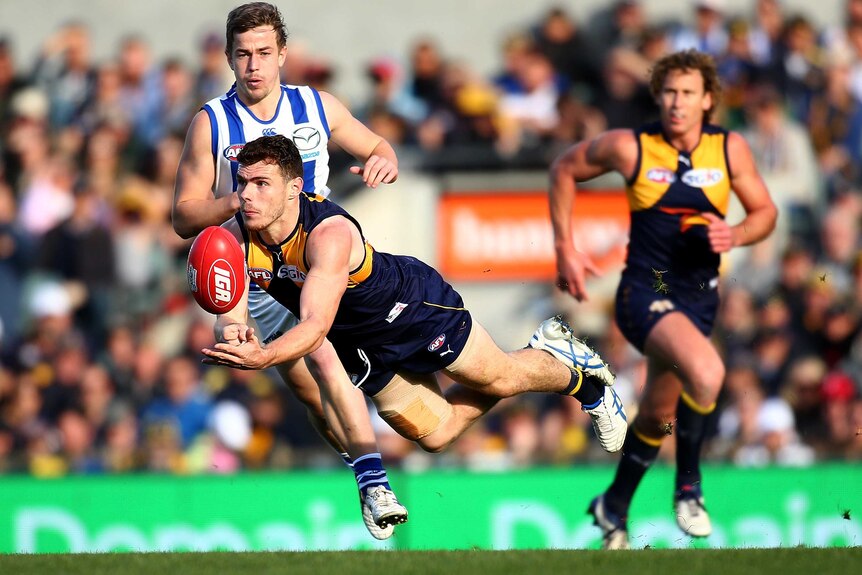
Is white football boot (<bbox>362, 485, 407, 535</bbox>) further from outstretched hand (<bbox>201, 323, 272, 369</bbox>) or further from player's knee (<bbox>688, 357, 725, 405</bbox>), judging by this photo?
player's knee (<bbox>688, 357, 725, 405</bbox>)

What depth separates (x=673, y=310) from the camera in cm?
910

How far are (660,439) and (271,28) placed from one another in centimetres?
375

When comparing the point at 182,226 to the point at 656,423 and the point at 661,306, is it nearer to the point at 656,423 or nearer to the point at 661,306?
the point at 661,306

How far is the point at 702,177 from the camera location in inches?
362

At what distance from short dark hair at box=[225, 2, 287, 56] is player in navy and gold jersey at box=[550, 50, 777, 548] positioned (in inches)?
97.4

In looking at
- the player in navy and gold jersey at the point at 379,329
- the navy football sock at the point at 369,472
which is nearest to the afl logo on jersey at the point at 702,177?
the player in navy and gold jersey at the point at 379,329

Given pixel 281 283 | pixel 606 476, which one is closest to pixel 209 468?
pixel 606 476

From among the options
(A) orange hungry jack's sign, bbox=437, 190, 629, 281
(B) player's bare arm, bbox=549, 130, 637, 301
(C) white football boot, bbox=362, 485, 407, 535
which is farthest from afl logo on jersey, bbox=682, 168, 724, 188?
(A) orange hungry jack's sign, bbox=437, 190, 629, 281

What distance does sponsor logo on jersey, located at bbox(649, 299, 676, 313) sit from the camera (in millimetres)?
9102

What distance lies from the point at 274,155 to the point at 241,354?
1.22 meters

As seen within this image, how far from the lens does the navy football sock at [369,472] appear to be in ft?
26.3

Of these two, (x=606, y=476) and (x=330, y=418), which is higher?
(x=330, y=418)

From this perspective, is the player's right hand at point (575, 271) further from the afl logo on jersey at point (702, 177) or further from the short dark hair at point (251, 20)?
the short dark hair at point (251, 20)

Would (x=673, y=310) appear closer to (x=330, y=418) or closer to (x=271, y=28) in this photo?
(x=330, y=418)
